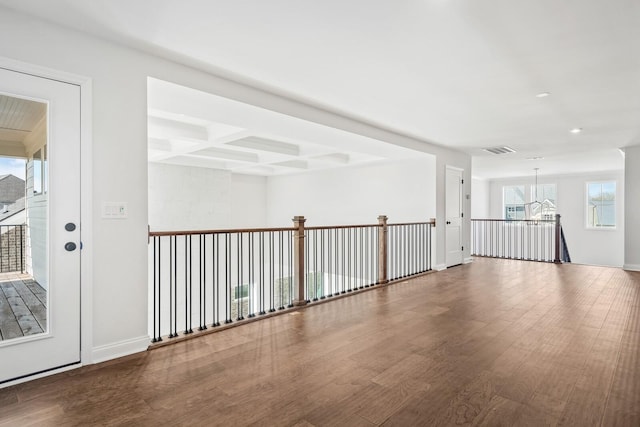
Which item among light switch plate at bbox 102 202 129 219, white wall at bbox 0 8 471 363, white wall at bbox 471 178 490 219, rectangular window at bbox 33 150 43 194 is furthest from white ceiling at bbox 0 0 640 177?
white wall at bbox 471 178 490 219

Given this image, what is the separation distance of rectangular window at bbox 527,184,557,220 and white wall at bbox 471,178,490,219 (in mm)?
1414

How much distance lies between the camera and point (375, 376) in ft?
7.67

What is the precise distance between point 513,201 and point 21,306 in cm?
1358

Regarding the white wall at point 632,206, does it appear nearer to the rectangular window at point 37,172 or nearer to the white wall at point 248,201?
the white wall at point 248,201

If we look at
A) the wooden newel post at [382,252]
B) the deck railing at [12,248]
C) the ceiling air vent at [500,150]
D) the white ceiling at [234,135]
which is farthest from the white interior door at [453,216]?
the deck railing at [12,248]

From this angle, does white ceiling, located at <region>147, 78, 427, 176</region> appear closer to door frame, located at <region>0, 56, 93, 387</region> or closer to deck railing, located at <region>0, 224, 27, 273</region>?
door frame, located at <region>0, 56, 93, 387</region>

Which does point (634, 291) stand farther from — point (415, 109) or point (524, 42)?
point (524, 42)

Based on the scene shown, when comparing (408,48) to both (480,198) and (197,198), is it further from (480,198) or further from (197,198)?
(480,198)

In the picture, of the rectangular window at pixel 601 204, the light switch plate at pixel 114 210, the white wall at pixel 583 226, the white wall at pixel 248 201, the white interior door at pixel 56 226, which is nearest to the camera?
the white interior door at pixel 56 226

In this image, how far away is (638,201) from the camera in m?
6.44

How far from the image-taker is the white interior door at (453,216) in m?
7.04

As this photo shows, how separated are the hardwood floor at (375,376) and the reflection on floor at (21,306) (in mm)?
354

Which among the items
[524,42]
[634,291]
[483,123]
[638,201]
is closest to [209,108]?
[524,42]

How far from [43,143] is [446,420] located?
3.10 meters
